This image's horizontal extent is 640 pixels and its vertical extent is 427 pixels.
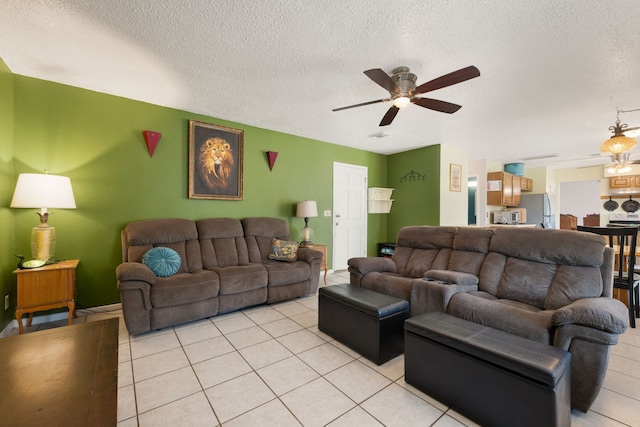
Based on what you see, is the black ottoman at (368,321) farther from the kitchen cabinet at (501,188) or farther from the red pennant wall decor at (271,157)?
the kitchen cabinet at (501,188)

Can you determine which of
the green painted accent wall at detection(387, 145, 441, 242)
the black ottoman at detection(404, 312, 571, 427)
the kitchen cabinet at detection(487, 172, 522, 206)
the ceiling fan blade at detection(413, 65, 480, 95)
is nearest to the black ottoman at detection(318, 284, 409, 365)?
the black ottoman at detection(404, 312, 571, 427)

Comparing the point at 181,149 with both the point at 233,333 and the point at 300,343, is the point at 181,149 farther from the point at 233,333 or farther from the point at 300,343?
the point at 300,343

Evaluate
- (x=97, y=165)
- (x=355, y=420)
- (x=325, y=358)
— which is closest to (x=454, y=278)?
(x=325, y=358)

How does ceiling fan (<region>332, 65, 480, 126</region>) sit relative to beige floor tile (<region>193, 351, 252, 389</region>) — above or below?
above

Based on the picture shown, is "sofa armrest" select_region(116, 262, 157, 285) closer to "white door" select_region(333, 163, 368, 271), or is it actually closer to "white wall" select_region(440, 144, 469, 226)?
"white door" select_region(333, 163, 368, 271)

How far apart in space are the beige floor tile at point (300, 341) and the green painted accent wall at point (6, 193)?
259cm

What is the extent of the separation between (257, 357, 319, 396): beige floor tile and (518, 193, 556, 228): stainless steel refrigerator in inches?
305

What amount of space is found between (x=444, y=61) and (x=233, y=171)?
118 inches

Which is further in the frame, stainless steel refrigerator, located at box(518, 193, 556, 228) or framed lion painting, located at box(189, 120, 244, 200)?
stainless steel refrigerator, located at box(518, 193, 556, 228)

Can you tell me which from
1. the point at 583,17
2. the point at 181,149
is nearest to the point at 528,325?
the point at 583,17

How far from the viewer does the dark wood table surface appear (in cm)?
88

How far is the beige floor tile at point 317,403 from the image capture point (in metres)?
1.58

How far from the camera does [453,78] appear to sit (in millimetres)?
2109

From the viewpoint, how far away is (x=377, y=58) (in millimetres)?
2352
